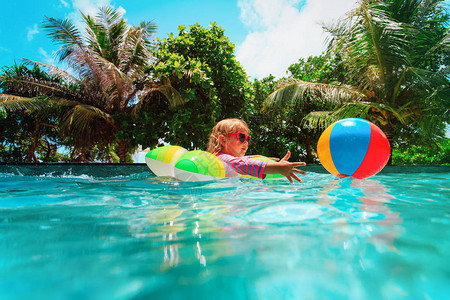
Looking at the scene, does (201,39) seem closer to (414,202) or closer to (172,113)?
(172,113)

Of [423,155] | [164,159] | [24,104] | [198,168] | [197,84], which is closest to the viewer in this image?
[198,168]

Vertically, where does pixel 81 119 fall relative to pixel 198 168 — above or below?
above

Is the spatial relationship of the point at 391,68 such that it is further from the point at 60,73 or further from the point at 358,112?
the point at 60,73

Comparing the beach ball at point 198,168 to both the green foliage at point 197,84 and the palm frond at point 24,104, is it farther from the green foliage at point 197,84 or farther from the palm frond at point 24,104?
the palm frond at point 24,104

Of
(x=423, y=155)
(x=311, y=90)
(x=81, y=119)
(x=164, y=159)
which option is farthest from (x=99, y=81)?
(x=423, y=155)

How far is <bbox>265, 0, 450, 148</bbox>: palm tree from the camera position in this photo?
8.55m

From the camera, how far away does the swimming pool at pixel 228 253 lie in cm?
75

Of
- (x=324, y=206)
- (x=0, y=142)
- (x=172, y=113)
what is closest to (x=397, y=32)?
(x=172, y=113)

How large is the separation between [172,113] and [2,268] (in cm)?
888

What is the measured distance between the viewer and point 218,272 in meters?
0.85

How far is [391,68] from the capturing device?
912 cm

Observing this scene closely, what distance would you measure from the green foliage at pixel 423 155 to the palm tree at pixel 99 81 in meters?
14.0

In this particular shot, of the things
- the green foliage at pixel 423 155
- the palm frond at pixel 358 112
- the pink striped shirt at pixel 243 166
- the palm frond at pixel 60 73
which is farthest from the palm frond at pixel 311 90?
the palm frond at pixel 60 73

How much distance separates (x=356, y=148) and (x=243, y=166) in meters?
1.47
